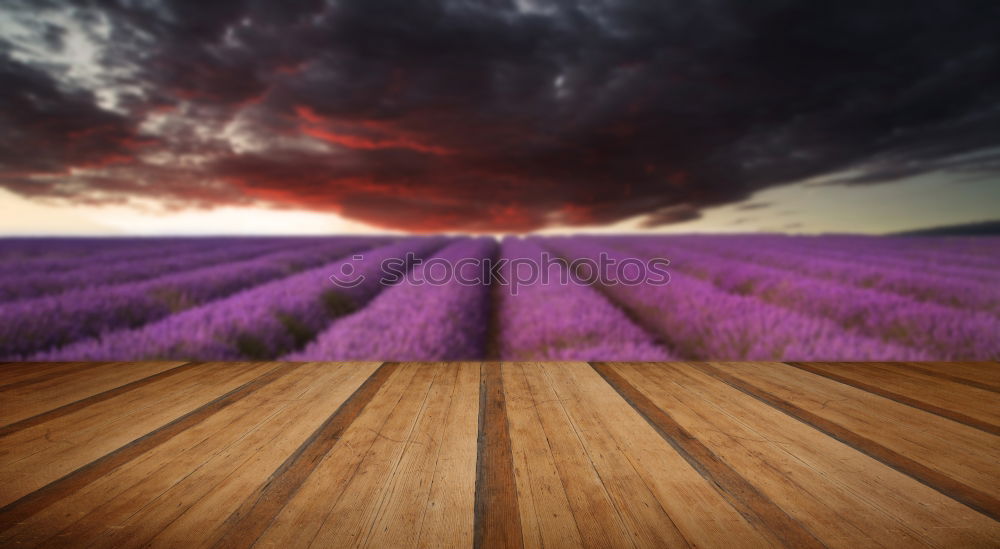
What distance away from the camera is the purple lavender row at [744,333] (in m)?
2.95

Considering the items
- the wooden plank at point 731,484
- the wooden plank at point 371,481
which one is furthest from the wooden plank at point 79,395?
the wooden plank at point 731,484

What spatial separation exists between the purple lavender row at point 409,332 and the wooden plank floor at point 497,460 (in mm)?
346

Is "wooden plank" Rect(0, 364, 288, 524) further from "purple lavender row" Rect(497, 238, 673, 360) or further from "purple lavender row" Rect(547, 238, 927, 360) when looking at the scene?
"purple lavender row" Rect(547, 238, 927, 360)

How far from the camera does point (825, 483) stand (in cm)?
136

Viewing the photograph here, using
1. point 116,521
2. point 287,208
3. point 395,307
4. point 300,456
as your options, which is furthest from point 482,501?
point 287,208

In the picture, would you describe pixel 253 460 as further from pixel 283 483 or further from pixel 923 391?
pixel 923 391

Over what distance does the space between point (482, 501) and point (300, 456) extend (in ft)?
2.20

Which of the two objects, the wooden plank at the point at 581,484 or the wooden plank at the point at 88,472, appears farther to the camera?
the wooden plank at the point at 88,472

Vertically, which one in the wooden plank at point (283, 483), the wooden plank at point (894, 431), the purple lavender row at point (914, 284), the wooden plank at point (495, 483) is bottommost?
the wooden plank at point (283, 483)

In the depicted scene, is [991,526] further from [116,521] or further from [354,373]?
[354,373]

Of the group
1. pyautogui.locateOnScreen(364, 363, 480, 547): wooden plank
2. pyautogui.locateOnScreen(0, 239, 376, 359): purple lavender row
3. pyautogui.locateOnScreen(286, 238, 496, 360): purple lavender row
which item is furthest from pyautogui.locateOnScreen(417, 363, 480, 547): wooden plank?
pyautogui.locateOnScreen(0, 239, 376, 359): purple lavender row

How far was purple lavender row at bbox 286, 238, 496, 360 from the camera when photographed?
2.82m

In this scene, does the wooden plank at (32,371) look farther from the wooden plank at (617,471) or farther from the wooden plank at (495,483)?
the wooden plank at (617,471)

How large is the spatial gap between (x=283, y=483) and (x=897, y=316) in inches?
171
